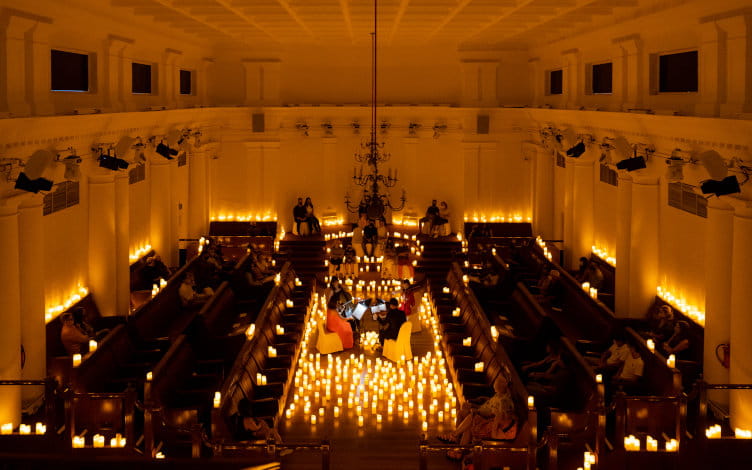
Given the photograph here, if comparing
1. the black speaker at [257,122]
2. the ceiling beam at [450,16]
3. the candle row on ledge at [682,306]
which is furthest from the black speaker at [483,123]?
the candle row on ledge at [682,306]

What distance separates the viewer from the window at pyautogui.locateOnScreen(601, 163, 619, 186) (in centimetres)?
2034

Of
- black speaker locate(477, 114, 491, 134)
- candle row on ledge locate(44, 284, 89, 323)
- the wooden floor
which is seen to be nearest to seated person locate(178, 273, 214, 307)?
candle row on ledge locate(44, 284, 89, 323)

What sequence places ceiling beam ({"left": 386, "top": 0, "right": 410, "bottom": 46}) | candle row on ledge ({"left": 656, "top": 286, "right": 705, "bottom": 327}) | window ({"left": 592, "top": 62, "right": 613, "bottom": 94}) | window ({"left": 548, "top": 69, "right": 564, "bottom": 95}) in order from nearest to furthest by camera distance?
1. candle row on ledge ({"left": 656, "top": 286, "right": 705, "bottom": 327})
2. ceiling beam ({"left": 386, "top": 0, "right": 410, "bottom": 46})
3. window ({"left": 592, "top": 62, "right": 613, "bottom": 94})
4. window ({"left": 548, "top": 69, "right": 564, "bottom": 95})

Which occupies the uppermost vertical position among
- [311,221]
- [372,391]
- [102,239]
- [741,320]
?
[102,239]

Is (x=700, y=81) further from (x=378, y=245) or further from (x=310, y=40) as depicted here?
(x=310, y=40)

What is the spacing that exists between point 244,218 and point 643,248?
14.4m

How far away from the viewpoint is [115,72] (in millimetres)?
18031

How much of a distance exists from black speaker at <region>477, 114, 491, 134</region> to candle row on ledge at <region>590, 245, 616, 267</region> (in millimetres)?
6570

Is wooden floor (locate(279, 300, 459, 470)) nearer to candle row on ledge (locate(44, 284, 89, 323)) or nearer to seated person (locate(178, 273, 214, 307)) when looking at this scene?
seated person (locate(178, 273, 214, 307))

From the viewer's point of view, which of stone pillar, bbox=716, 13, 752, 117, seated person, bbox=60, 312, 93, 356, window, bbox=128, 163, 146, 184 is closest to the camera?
stone pillar, bbox=716, 13, 752, 117

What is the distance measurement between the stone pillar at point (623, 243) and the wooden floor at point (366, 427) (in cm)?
463

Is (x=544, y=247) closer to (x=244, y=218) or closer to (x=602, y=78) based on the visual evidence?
A: (x=602, y=78)

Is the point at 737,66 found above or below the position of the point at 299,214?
above

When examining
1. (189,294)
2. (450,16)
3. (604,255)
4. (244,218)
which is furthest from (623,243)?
(244,218)
